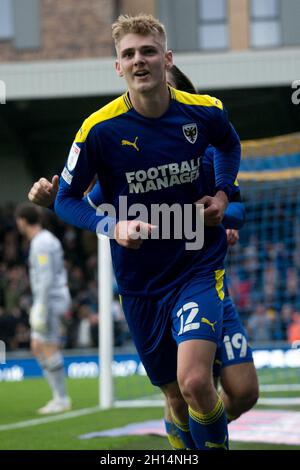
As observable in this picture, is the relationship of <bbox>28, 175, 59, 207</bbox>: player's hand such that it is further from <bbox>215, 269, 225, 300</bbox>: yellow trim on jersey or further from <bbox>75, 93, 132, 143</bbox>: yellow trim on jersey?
<bbox>215, 269, 225, 300</bbox>: yellow trim on jersey

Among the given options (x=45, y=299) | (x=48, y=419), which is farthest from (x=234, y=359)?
(x=45, y=299)

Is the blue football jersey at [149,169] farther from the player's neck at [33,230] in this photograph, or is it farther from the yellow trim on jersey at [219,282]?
the player's neck at [33,230]

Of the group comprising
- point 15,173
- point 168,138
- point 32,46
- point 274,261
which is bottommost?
point 168,138

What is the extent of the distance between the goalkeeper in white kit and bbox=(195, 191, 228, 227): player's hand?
549cm

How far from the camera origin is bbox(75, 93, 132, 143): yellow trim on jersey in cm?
471

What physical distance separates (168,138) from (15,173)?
20.2 meters

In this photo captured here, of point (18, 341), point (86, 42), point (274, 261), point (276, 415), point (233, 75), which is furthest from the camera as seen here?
point (86, 42)

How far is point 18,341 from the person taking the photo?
60.6 feet

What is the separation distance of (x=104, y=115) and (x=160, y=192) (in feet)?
1.51

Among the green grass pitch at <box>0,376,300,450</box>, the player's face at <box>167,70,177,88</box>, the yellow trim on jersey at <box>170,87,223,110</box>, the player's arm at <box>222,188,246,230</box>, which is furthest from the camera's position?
the green grass pitch at <box>0,376,300,450</box>

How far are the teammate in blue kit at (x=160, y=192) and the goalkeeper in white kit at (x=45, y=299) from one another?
5190mm
